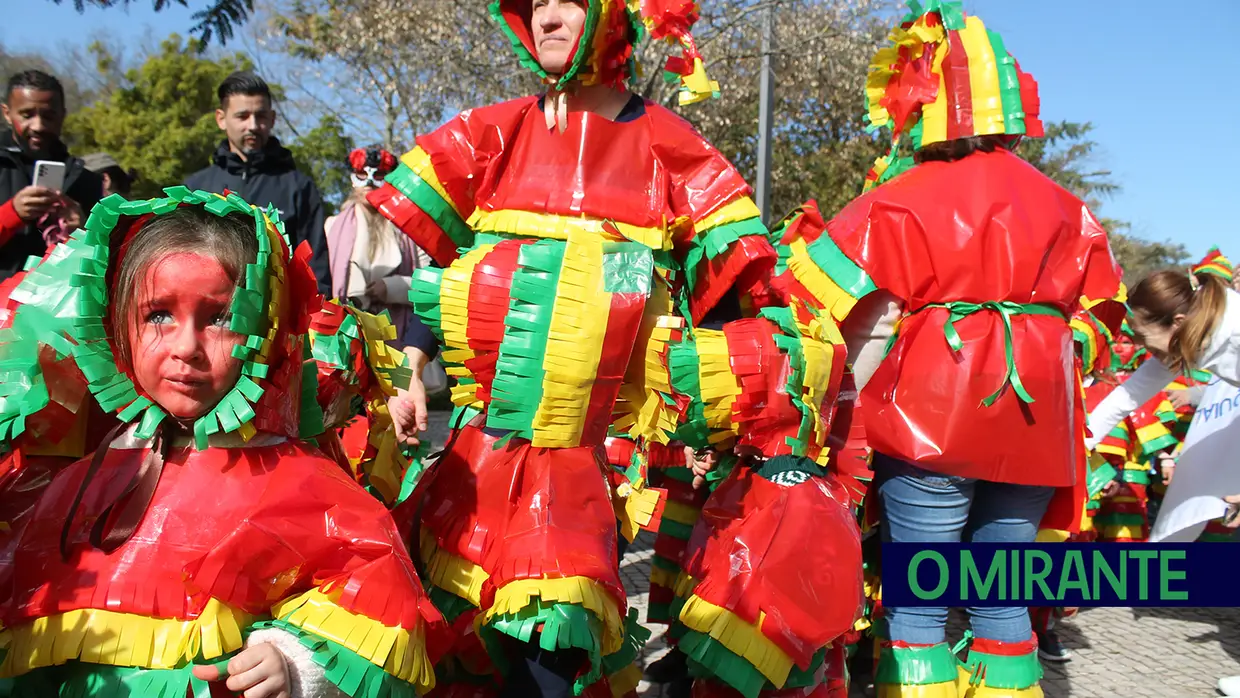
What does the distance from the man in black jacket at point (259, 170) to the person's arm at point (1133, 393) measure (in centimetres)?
295

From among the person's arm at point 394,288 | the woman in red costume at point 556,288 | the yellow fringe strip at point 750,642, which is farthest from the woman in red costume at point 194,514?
the person's arm at point 394,288

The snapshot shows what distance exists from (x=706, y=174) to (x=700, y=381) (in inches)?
18.6

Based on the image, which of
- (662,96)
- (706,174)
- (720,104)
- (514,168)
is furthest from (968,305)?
(720,104)

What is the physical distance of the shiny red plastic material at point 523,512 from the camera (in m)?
1.82

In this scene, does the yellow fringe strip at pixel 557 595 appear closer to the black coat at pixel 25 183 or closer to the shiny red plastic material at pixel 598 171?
the shiny red plastic material at pixel 598 171

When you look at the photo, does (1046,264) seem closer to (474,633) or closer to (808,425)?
(808,425)

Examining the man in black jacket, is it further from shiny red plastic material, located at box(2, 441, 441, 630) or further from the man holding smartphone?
shiny red plastic material, located at box(2, 441, 441, 630)

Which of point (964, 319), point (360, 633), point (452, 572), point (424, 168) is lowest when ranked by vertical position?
point (452, 572)

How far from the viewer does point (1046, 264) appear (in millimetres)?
2619

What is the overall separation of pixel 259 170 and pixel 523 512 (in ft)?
8.55

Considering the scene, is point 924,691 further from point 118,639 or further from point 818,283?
point 118,639

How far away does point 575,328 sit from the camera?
1.85 meters

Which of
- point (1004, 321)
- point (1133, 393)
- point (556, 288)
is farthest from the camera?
point (1133, 393)

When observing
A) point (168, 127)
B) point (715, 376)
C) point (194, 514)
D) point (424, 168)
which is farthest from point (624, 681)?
point (168, 127)
